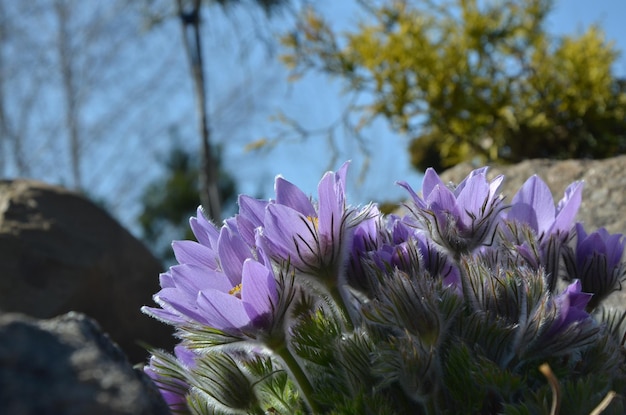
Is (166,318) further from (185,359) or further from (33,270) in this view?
(33,270)

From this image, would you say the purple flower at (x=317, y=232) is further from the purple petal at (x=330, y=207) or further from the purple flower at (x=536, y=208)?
the purple flower at (x=536, y=208)

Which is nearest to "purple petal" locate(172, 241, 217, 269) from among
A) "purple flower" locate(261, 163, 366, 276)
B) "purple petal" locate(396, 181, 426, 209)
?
"purple flower" locate(261, 163, 366, 276)

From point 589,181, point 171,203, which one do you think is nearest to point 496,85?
point 589,181

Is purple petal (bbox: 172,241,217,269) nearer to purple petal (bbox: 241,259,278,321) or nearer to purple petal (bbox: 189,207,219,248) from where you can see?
purple petal (bbox: 189,207,219,248)

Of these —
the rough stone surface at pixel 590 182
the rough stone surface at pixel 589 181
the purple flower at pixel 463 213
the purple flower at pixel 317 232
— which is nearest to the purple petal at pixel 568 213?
the purple flower at pixel 463 213

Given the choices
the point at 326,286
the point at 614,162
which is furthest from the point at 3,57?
the point at 326,286
